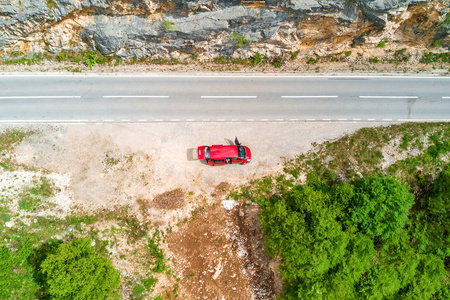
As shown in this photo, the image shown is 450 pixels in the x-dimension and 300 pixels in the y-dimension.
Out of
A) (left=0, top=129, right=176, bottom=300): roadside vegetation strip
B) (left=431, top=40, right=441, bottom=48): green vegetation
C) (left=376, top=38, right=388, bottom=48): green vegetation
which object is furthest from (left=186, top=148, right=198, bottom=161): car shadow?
(left=431, top=40, right=441, bottom=48): green vegetation

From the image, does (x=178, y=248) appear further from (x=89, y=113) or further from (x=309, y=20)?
(x=309, y=20)

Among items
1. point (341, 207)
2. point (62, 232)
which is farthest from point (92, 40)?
point (341, 207)

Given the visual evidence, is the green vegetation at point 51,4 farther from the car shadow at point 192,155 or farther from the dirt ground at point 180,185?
the car shadow at point 192,155

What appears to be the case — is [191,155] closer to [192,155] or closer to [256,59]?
[192,155]

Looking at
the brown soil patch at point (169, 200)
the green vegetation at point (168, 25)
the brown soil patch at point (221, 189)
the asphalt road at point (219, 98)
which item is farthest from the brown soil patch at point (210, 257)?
the green vegetation at point (168, 25)

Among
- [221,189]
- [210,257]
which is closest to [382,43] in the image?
[221,189]

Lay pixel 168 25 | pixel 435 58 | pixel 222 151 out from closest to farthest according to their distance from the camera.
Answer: pixel 222 151, pixel 168 25, pixel 435 58
